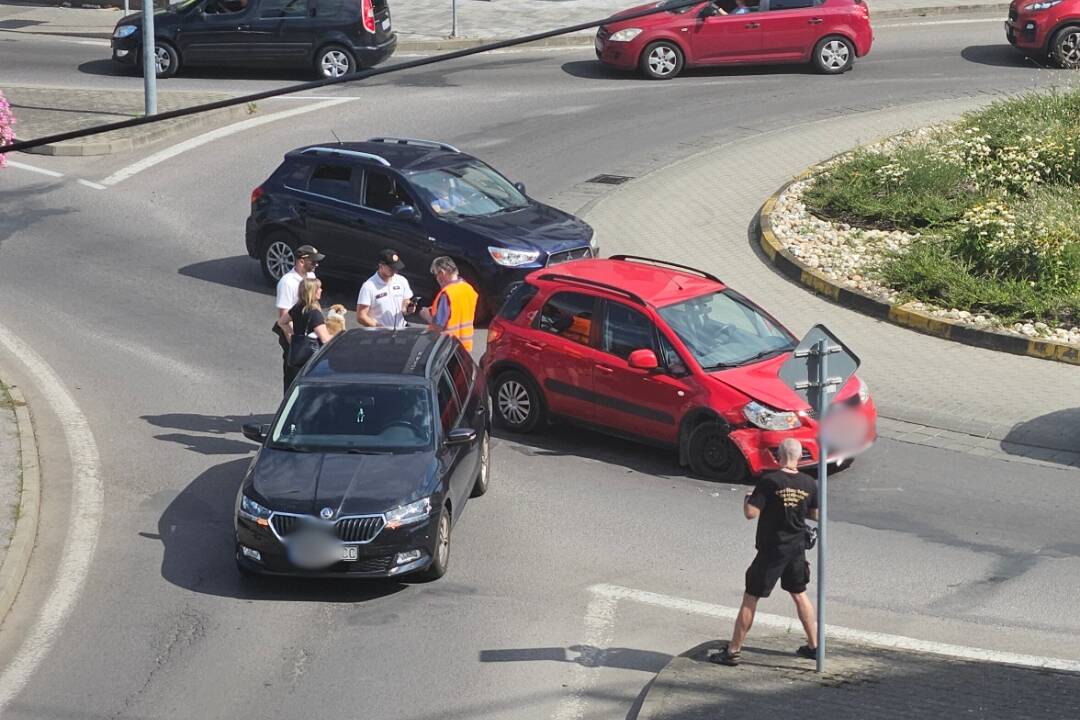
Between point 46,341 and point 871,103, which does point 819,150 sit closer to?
point 871,103

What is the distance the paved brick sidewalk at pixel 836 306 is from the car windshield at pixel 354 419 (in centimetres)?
506

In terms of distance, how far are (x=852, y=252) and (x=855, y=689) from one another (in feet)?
35.1

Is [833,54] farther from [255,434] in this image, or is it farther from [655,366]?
[255,434]

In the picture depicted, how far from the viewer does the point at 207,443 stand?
552 inches

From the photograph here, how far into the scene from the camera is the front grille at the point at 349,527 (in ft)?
34.9

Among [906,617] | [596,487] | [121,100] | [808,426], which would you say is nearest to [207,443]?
[596,487]

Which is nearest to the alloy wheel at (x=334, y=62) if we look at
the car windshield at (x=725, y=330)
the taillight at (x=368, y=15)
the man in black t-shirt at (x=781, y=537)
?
the taillight at (x=368, y=15)

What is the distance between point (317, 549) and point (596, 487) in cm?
314

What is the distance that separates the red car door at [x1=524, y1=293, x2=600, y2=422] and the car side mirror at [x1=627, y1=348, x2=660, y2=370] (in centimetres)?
57

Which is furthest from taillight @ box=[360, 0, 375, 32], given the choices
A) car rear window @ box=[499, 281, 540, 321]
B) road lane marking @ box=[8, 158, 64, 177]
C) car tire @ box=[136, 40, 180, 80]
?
car rear window @ box=[499, 281, 540, 321]

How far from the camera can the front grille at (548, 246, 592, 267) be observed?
56.4ft

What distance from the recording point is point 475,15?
34.0 m

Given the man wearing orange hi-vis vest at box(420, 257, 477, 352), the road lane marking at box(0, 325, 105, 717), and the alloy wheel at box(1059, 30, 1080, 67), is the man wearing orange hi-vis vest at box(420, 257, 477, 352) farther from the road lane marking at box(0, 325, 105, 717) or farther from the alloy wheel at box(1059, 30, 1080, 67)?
the alloy wheel at box(1059, 30, 1080, 67)

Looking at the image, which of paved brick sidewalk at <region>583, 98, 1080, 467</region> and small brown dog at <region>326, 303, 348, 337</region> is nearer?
small brown dog at <region>326, 303, 348, 337</region>
